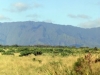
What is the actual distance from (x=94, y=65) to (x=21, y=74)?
634 centimetres

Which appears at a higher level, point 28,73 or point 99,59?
point 99,59

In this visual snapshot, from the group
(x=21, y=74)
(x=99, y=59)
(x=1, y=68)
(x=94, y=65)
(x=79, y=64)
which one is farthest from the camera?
(x=1, y=68)

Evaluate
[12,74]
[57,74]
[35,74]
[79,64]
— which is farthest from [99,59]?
[12,74]

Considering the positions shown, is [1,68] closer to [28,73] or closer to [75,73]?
[28,73]

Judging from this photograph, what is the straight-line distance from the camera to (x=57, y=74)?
32.4ft

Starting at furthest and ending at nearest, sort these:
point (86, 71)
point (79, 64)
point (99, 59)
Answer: point (99, 59), point (79, 64), point (86, 71)

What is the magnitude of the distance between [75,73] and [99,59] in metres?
3.32

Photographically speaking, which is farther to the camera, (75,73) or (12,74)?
(12,74)

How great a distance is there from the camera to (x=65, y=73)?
10047 millimetres

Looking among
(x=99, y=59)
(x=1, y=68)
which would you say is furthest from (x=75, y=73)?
(x=1, y=68)

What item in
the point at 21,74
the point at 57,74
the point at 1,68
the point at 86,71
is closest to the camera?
the point at 86,71

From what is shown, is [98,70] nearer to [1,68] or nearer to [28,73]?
[28,73]

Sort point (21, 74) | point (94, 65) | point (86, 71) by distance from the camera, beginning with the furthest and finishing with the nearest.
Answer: point (21, 74)
point (94, 65)
point (86, 71)

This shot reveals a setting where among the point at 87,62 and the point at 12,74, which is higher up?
the point at 87,62
